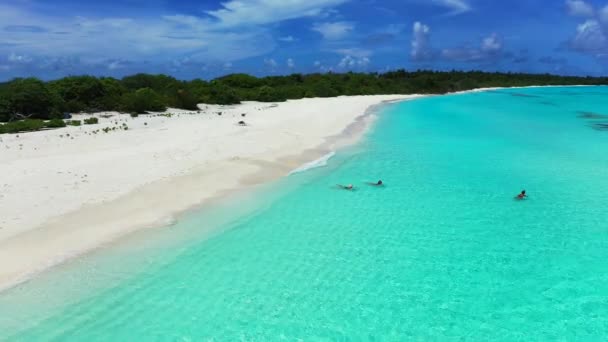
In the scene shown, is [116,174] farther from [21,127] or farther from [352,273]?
[21,127]

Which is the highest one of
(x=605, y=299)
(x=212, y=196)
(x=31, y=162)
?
(x=31, y=162)

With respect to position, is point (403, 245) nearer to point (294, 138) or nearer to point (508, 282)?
point (508, 282)

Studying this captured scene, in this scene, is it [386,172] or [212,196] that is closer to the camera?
[212,196]

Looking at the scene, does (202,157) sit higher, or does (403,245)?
(202,157)

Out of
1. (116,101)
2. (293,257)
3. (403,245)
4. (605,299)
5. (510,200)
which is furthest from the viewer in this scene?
(116,101)

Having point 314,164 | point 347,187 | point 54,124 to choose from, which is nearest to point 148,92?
point 54,124

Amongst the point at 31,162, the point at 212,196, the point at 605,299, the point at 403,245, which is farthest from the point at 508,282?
the point at 31,162
